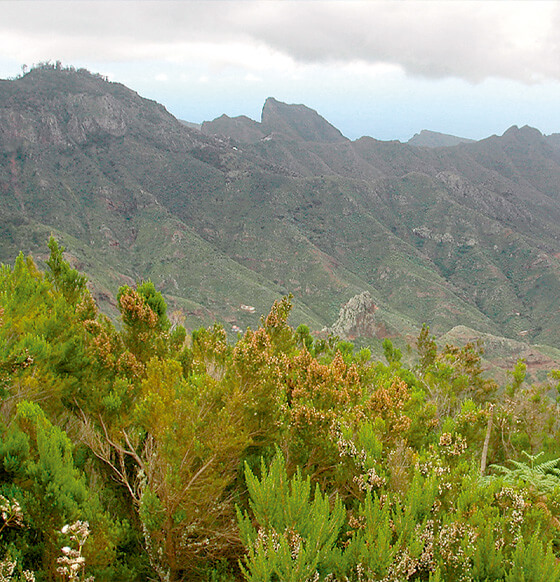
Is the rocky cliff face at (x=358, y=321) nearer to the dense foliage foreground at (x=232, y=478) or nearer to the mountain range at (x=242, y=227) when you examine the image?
the mountain range at (x=242, y=227)

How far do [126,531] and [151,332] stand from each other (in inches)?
219

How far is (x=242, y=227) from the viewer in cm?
10569

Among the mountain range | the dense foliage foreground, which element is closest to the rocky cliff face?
the mountain range

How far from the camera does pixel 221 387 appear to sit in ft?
22.3

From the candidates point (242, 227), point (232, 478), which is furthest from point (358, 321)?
point (232, 478)

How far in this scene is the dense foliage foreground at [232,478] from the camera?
4.84 metres

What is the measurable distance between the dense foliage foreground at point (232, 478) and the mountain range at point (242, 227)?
54.0 meters

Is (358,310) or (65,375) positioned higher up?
(65,375)

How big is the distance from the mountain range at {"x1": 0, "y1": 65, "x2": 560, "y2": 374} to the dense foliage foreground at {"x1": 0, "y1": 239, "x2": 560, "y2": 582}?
54019 mm

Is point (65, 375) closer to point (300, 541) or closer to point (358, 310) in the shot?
point (300, 541)


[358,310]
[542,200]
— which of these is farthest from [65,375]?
[542,200]

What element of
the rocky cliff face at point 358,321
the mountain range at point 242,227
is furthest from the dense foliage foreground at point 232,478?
the rocky cliff face at point 358,321

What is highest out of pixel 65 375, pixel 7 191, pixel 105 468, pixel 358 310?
pixel 7 191

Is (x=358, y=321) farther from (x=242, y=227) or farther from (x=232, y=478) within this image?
(x=232, y=478)
